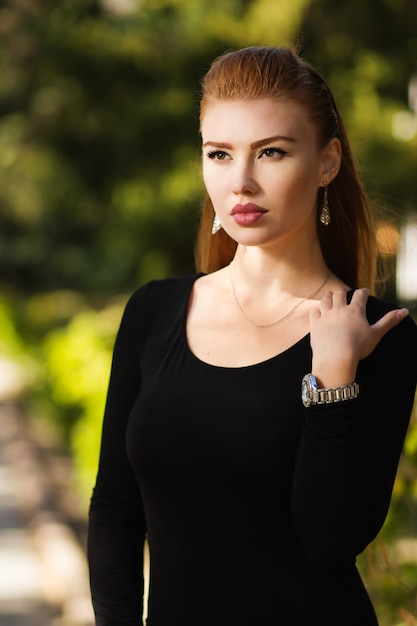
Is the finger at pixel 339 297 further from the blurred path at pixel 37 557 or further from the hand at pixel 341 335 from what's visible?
the blurred path at pixel 37 557

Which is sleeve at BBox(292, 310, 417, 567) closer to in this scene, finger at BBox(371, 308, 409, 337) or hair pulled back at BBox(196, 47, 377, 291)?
finger at BBox(371, 308, 409, 337)

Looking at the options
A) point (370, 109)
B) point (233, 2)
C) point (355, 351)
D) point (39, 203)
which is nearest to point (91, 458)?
point (370, 109)

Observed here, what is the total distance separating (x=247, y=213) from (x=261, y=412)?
0.38 m

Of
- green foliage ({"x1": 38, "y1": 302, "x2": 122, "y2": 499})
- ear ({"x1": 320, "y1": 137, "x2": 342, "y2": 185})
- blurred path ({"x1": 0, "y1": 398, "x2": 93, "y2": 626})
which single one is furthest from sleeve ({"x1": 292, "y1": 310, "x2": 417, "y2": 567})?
green foliage ({"x1": 38, "y1": 302, "x2": 122, "y2": 499})

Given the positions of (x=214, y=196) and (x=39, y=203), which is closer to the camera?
(x=214, y=196)

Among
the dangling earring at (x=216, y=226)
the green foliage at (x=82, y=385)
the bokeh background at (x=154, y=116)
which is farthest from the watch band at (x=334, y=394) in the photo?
the green foliage at (x=82, y=385)

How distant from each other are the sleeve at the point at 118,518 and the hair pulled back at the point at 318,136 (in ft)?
1.17

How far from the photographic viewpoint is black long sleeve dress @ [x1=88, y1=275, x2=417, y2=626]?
6.13 ft

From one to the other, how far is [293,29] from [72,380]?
13.7 feet

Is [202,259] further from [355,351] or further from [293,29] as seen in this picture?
[293,29]

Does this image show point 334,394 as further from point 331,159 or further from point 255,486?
point 331,159

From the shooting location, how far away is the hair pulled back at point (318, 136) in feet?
6.66

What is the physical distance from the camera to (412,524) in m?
4.36

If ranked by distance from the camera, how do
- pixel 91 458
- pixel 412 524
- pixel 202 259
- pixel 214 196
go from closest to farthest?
pixel 214 196 < pixel 202 259 < pixel 412 524 < pixel 91 458
